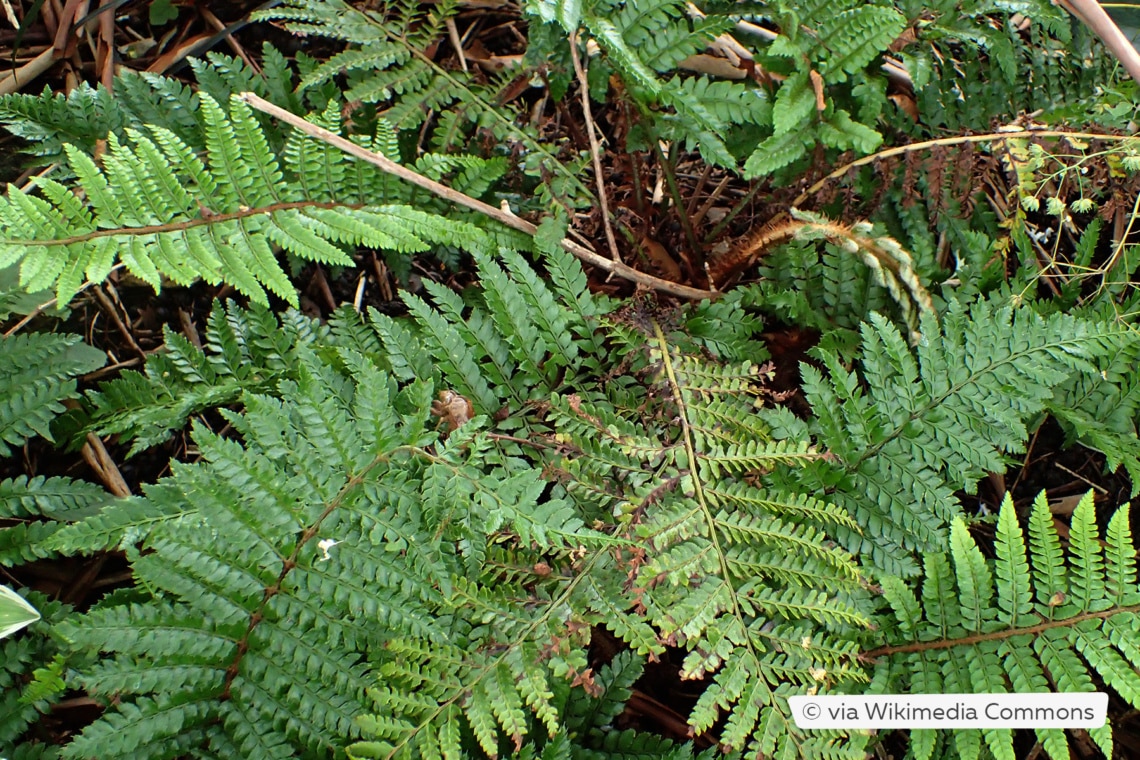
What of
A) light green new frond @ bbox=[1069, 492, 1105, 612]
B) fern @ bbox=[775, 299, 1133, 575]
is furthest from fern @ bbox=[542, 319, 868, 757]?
light green new frond @ bbox=[1069, 492, 1105, 612]

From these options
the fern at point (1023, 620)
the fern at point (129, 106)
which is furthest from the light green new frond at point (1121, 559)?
the fern at point (129, 106)

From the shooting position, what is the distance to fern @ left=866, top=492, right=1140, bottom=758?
1.61 metres

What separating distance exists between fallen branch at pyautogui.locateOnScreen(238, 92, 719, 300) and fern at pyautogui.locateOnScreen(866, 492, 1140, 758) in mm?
924

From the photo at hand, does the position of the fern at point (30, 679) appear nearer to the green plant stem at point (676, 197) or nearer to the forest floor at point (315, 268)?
the forest floor at point (315, 268)

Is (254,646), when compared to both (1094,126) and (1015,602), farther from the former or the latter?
(1094,126)

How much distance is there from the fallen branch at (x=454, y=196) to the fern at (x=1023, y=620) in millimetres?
924

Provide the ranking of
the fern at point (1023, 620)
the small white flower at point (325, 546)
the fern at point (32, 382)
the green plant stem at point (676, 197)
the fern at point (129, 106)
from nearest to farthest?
1. the small white flower at point (325, 546)
2. the fern at point (1023, 620)
3. the fern at point (32, 382)
4. the fern at point (129, 106)
5. the green plant stem at point (676, 197)

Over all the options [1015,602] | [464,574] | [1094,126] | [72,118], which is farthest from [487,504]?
[1094,126]

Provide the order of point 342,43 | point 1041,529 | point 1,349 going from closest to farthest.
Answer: point 1041,529 < point 1,349 < point 342,43

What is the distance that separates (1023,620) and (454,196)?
1.57m

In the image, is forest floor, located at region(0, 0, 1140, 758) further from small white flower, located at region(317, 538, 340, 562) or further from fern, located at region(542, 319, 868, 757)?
small white flower, located at region(317, 538, 340, 562)

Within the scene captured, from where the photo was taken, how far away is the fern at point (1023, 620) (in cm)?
161

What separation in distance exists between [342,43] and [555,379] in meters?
1.39

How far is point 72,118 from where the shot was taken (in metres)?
2.00
